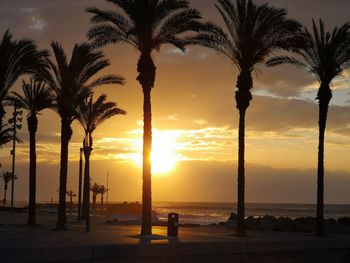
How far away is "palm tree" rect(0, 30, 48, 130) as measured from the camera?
30.3m

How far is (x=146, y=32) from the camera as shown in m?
24.6

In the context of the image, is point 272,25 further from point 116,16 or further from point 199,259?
point 199,259

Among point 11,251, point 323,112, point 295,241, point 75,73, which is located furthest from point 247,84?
point 11,251

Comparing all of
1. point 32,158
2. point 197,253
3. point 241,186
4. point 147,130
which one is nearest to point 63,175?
point 32,158

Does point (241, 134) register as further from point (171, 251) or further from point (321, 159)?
point (171, 251)

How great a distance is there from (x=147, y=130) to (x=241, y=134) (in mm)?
4417

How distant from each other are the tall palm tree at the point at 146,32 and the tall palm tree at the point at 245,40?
1399 mm

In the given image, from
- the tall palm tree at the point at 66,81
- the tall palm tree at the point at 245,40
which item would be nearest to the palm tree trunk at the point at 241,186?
the tall palm tree at the point at 245,40

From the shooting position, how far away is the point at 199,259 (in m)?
19.2

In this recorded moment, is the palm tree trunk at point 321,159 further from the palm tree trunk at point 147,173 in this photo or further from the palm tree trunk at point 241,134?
the palm tree trunk at point 147,173

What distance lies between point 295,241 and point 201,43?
385 inches

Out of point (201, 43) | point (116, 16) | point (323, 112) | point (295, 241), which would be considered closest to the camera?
point (295, 241)

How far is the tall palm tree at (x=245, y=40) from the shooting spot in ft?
84.4

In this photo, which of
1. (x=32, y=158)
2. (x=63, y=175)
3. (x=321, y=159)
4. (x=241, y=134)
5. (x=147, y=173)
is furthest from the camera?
(x=32, y=158)
